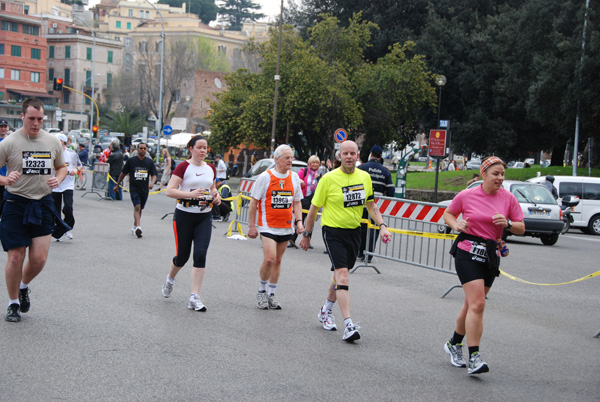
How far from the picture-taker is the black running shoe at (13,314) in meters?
7.14

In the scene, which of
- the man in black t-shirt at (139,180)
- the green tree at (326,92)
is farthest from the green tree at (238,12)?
the man in black t-shirt at (139,180)

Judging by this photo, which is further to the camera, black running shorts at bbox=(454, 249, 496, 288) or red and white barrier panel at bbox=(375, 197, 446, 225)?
red and white barrier panel at bbox=(375, 197, 446, 225)

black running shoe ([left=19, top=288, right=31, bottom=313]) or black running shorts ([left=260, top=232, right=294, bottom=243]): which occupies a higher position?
black running shorts ([left=260, top=232, right=294, bottom=243])

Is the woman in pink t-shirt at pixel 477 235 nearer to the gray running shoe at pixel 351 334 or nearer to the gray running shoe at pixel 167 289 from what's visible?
the gray running shoe at pixel 351 334

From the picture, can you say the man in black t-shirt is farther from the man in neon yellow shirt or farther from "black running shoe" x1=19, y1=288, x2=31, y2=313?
the man in neon yellow shirt

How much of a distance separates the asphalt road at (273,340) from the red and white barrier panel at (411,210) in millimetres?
993

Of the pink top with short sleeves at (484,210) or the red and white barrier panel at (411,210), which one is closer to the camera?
the pink top with short sleeves at (484,210)

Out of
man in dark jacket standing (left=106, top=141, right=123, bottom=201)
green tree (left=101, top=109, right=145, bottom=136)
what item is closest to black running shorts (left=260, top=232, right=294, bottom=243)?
man in dark jacket standing (left=106, top=141, right=123, bottom=201)

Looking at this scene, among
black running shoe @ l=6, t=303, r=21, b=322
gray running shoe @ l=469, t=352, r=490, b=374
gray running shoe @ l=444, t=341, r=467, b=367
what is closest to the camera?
gray running shoe @ l=469, t=352, r=490, b=374

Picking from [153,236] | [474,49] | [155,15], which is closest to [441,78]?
[474,49]

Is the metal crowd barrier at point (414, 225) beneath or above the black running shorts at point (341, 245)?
beneath

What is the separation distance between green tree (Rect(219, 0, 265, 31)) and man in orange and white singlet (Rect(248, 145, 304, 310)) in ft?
457

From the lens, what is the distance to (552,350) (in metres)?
7.46

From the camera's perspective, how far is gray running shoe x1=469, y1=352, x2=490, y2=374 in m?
6.02
